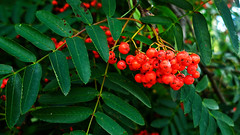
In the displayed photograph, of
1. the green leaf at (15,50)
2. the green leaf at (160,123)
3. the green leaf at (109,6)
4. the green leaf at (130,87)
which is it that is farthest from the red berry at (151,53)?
the green leaf at (160,123)

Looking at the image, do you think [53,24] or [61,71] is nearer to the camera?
[61,71]

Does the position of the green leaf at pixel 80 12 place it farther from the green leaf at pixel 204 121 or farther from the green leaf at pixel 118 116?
the green leaf at pixel 204 121

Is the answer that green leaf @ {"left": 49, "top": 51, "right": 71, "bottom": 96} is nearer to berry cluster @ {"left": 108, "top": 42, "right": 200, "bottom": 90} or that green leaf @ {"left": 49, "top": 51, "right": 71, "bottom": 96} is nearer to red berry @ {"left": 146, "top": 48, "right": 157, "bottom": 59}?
berry cluster @ {"left": 108, "top": 42, "right": 200, "bottom": 90}

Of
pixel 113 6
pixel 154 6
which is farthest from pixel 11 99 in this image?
pixel 154 6

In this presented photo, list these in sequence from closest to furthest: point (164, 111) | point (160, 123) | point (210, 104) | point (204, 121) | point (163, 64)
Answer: point (163, 64) < point (204, 121) < point (210, 104) < point (160, 123) < point (164, 111)

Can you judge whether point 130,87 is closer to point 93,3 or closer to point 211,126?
point 211,126

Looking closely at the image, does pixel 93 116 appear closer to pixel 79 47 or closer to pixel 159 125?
pixel 79 47

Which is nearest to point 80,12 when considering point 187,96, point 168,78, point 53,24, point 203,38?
point 53,24
